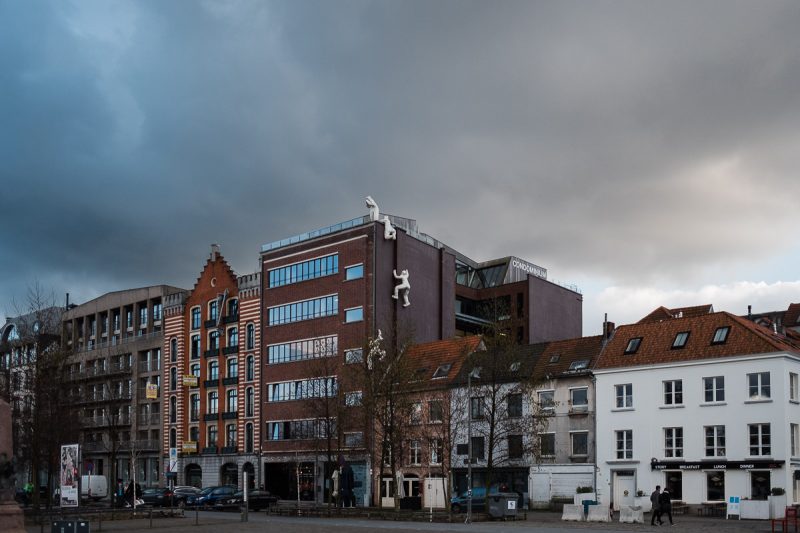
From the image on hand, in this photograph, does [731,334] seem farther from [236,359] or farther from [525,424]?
[236,359]

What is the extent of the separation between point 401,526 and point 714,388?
23.5 m

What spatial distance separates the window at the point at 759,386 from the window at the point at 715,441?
2772mm

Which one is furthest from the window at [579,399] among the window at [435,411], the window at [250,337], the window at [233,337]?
the window at [233,337]

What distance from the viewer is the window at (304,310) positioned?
80.8 m

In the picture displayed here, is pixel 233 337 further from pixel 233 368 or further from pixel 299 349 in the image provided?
pixel 299 349

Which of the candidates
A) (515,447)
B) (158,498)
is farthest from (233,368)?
(515,447)

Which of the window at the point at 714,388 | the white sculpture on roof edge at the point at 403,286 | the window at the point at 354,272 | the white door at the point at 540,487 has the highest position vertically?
the window at the point at 354,272

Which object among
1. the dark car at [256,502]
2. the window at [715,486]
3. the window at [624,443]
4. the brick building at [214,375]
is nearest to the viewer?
the window at [715,486]

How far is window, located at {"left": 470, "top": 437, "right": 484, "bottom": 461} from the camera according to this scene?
6550 centimetres

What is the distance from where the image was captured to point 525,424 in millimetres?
54312

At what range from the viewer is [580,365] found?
63406 millimetres

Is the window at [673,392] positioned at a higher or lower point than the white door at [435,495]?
higher

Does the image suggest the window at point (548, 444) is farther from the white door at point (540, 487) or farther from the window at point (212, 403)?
the window at point (212, 403)

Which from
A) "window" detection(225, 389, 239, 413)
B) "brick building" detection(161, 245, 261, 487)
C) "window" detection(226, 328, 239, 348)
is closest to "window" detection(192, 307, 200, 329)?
"brick building" detection(161, 245, 261, 487)
